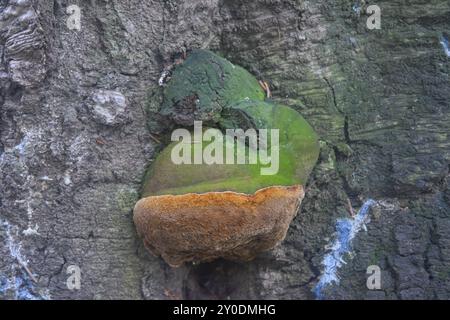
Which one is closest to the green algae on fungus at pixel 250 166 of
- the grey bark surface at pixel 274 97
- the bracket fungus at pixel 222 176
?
the bracket fungus at pixel 222 176

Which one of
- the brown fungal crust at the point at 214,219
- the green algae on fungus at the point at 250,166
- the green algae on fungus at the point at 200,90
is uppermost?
the green algae on fungus at the point at 200,90

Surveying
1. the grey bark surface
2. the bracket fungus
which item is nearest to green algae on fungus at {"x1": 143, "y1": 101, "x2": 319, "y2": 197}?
the bracket fungus

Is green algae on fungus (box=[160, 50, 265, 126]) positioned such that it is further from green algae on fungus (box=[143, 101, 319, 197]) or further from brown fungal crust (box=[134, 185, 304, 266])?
brown fungal crust (box=[134, 185, 304, 266])

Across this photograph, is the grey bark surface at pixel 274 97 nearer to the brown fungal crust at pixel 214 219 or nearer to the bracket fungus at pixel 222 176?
the bracket fungus at pixel 222 176

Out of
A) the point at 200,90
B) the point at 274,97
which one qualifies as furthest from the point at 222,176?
the point at 274,97

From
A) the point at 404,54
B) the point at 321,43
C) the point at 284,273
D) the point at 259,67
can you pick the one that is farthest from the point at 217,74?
the point at 284,273

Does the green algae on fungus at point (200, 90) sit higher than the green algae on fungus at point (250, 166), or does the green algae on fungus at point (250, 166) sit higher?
the green algae on fungus at point (200, 90)

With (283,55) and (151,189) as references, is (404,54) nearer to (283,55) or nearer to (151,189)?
(283,55)
